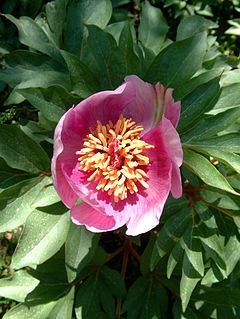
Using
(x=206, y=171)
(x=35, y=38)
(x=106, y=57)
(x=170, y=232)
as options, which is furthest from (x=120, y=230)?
(x=35, y=38)

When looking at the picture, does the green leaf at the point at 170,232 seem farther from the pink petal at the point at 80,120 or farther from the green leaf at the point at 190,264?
the pink petal at the point at 80,120

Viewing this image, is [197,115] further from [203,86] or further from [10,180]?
[10,180]

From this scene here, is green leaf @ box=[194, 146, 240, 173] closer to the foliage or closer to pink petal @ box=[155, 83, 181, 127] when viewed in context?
the foliage

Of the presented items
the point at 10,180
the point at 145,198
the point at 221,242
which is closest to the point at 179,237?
the point at 221,242

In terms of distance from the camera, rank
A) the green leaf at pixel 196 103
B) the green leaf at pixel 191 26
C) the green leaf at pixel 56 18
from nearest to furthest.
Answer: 1. the green leaf at pixel 196 103
2. the green leaf at pixel 56 18
3. the green leaf at pixel 191 26

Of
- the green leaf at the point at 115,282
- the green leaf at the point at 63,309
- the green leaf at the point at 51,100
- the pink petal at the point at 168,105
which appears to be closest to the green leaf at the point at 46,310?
the green leaf at the point at 63,309

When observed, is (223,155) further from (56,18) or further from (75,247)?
(56,18)

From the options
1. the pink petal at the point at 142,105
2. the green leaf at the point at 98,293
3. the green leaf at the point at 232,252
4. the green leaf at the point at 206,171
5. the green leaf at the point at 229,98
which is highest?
the pink petal at the point at 142,105
